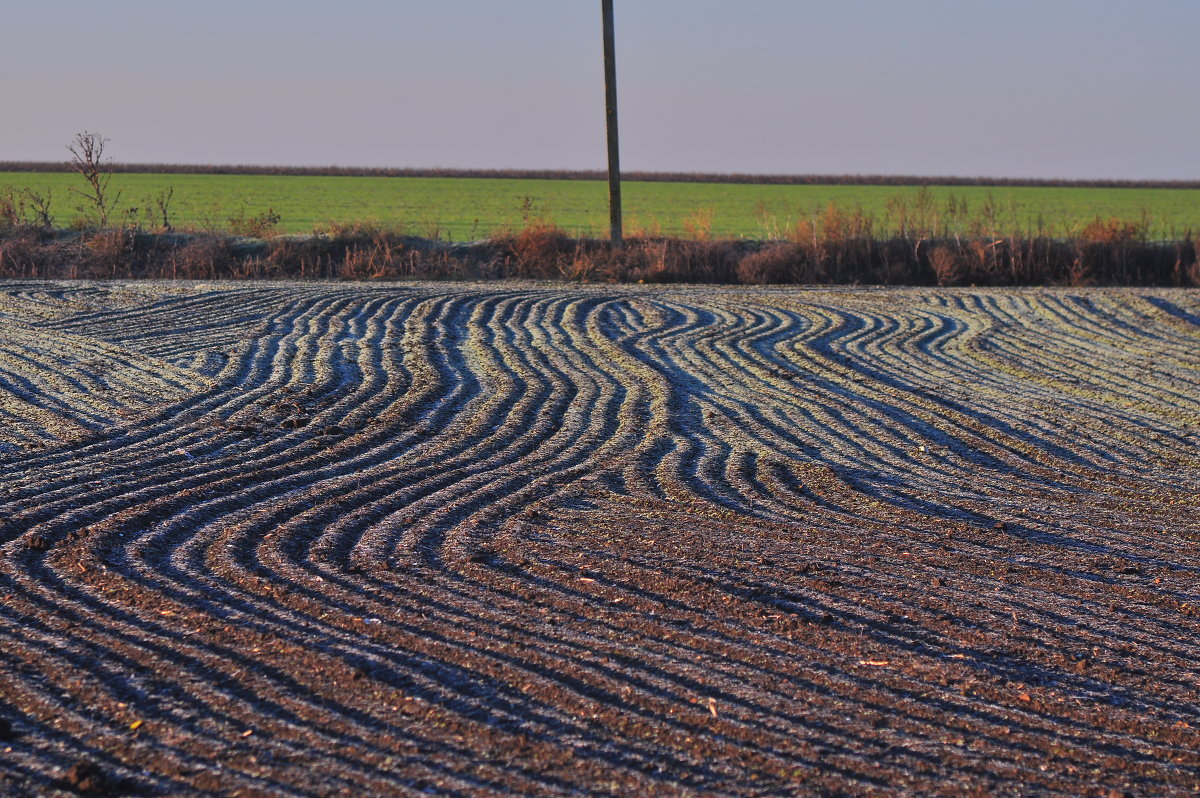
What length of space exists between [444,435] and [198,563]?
309cm

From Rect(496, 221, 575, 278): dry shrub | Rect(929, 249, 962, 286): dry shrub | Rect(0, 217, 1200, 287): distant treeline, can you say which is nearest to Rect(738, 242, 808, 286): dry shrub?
Rect(0, 217, 1200, 287): distant treeline

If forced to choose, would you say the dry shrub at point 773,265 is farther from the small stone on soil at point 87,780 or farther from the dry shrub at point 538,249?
the small stone on soil at point 87,780

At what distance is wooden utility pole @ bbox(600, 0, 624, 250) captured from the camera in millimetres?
21125

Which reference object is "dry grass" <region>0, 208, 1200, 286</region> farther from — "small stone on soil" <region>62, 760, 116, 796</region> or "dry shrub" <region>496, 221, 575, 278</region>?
"small stone on soil" <region>62, 760, 116, 796</region>

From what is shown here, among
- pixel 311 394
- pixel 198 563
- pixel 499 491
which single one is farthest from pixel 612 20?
pixel 198 563

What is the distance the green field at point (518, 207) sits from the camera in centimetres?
2353

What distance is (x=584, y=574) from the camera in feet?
18.7

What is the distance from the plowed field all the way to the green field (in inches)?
471

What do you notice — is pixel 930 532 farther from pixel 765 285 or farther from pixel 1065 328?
pixel 765 285

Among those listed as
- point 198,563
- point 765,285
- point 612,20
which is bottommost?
point 198,563

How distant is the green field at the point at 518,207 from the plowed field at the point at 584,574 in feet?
39.2

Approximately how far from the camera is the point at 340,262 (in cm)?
2022

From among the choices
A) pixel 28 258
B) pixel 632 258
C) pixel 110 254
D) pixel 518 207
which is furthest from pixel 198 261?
pixel 518 207

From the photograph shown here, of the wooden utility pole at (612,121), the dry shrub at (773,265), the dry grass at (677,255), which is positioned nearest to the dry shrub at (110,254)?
the dry grass at (677,255)
